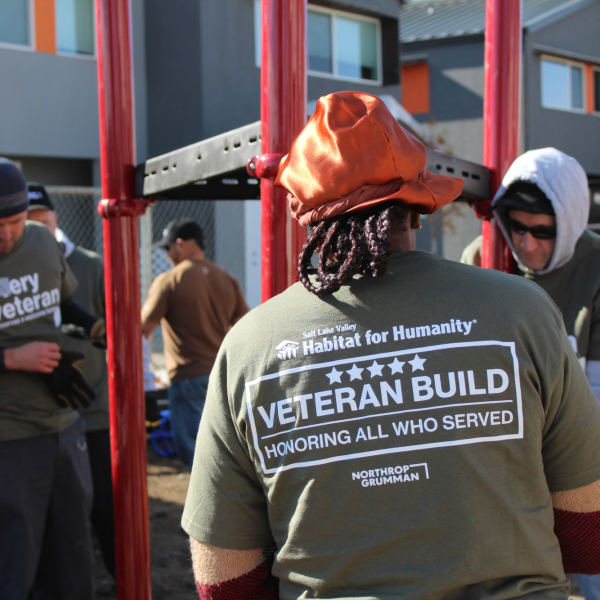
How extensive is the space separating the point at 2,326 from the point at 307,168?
170 cm

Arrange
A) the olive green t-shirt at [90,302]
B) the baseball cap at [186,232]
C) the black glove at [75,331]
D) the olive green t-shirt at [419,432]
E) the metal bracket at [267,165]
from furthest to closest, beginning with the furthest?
the baseball cap at [186,232] → the olive green t-shirt at [90,302] → the black glove at [75,331] → the metal bracket at [267,165] → the olive green t-shirt at [419,432]

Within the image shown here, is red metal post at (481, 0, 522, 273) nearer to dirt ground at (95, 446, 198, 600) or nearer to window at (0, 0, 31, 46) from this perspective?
dirt ground at (95, 446, 198, 600)

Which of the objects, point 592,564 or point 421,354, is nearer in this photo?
point 421,354

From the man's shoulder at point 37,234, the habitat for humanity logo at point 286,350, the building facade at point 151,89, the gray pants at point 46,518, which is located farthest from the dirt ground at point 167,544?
the building facade at point 151,89

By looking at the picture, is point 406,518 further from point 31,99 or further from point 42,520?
point 31,99

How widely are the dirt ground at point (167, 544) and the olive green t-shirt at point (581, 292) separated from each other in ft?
7.40

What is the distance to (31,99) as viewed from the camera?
10.7 meters

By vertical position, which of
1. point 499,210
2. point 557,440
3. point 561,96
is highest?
point 561,96

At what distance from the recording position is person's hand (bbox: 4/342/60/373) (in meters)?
2.44

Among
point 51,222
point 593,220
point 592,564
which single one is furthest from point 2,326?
point 593,220

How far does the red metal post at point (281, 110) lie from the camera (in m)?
1.79

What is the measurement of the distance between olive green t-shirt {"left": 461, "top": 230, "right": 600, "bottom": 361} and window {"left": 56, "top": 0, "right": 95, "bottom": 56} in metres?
10.8

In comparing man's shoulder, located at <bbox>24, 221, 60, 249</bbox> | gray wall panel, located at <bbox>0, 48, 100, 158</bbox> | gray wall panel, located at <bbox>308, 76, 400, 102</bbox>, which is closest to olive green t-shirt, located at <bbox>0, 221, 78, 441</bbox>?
man's shoulder, located at <bbox>24, 221, 60, 249</bbox>

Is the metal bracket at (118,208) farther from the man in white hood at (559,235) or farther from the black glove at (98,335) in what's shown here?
the man in white hood at (559,235)
